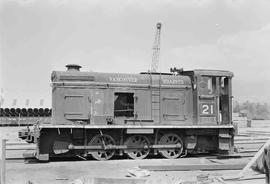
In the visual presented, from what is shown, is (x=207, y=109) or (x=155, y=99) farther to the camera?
(x=207, y=109)

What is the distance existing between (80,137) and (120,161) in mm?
1628

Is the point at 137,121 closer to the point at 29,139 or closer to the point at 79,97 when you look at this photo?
the point at 79,97

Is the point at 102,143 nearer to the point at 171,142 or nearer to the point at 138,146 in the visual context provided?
the point at 138,146

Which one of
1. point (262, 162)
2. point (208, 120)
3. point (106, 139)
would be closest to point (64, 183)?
point (106, 139)

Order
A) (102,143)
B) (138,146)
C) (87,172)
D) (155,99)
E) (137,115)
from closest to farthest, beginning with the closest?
(87,172) → (102,143) → (138,146) → (137,115) → (155,99)

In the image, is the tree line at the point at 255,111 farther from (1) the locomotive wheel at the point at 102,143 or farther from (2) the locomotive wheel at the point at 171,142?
(1) the locomotive wheel at the point at 102,143

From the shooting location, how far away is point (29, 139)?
12031 mm

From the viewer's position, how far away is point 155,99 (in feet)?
43.7

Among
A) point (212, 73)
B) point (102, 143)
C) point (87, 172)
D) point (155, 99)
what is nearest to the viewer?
point (87, 172)

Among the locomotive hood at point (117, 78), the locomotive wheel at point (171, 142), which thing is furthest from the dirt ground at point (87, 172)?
the locomotive hood at point (117, 78)

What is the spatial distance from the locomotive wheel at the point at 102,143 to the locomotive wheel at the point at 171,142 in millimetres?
1838

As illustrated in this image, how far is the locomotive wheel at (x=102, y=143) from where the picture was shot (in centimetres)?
1227

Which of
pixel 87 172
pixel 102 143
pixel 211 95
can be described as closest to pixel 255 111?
pixel 211 95

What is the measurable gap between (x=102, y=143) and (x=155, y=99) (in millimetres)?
2653
